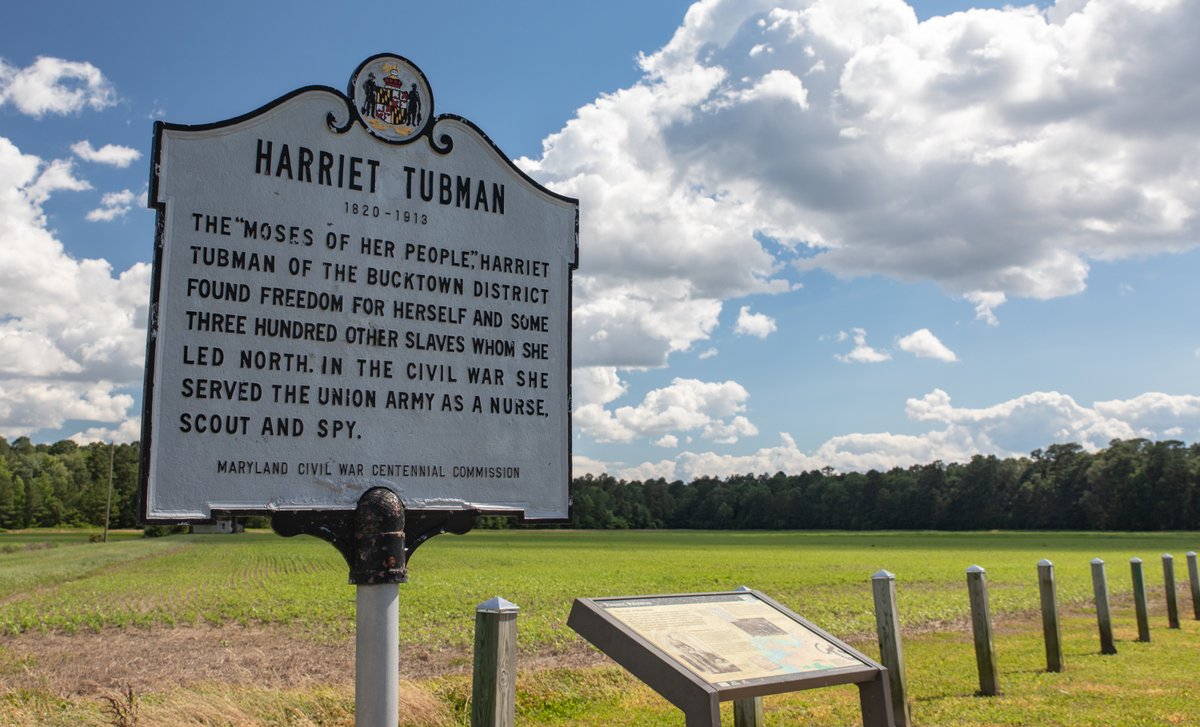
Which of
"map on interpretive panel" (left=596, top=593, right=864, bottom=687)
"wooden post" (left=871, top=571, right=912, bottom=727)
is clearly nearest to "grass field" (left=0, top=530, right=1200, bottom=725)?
"wooden post" (left=871, top=571, right=912, bottom=727)

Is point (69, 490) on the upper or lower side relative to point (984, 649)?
upper

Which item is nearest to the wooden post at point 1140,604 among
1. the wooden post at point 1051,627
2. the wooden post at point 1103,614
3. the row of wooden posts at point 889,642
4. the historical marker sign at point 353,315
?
the row of wooden posts at point 889,642

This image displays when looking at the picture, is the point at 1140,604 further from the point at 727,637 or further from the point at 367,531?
the point at 367,531

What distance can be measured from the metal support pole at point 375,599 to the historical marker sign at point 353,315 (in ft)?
0.69

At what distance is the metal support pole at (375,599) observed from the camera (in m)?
4.70

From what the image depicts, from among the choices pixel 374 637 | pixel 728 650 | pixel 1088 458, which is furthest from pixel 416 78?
pixel 1088 458

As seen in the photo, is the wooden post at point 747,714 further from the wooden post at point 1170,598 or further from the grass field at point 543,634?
the wooden post at point 1170,598

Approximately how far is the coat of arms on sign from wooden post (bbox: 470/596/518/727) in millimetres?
2838

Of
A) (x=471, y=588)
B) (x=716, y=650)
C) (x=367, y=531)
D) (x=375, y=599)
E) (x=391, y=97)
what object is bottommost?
(x=471, y=588)

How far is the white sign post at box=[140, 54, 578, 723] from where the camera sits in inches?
183

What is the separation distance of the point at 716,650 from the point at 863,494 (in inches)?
6300

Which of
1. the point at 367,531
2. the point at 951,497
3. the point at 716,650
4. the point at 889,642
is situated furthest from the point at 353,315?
the point at 951,497

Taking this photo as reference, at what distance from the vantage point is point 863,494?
513ft

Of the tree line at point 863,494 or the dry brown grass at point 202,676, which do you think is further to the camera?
the tree line at point 863,494
